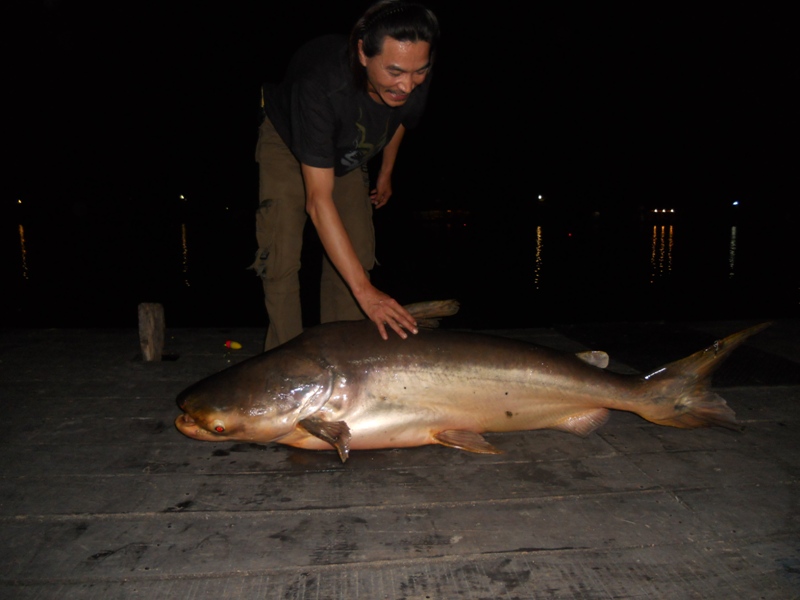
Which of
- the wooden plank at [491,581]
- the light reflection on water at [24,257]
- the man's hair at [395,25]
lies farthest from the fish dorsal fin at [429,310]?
the light reflection on water at [24,257]

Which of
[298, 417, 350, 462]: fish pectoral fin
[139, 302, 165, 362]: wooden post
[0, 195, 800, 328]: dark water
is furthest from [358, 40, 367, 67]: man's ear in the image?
[0, 195, 800, 328]: dark water

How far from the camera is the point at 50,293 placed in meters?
14.8

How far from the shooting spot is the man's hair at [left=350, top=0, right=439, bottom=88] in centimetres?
240

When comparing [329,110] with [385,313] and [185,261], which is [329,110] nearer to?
[385,313]

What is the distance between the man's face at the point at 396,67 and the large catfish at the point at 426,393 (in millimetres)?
1174

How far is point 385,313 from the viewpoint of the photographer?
8.44 ft

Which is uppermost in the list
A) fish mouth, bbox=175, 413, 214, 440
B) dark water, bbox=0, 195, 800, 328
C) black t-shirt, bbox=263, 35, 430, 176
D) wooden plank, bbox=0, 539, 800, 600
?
black t-shirt, bbox=263, 35, 430, 176

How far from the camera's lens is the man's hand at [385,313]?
254cm

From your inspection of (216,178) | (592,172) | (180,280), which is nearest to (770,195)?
(592,172)

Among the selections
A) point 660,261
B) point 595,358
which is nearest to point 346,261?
point 595,358

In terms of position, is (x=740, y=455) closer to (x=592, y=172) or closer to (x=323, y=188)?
(x=323, y=188)

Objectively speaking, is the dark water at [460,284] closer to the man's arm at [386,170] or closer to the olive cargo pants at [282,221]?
the man's arm at [386,170]

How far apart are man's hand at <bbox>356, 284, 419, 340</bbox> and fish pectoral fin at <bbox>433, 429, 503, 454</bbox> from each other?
0.50 meters

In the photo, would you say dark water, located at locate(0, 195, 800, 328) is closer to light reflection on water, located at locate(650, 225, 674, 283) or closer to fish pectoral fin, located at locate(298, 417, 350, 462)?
light reflection on water, located at locate(650, 225, 674, 283)
